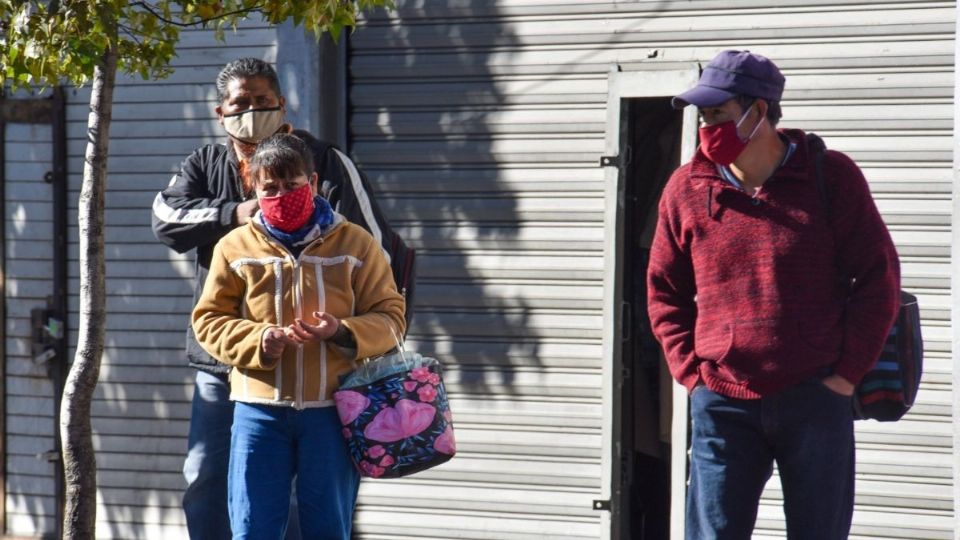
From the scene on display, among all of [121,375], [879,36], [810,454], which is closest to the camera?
[810,454]

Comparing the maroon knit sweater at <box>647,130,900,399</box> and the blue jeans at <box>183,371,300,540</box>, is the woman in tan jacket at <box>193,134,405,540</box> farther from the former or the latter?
the maroon knit sweater at <box>647,130,900,399</box>

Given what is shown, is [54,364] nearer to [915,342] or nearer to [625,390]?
[625,390]

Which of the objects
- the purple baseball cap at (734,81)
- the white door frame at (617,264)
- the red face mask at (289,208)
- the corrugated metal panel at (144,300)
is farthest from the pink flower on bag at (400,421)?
the corrugated metal panel at (144,300)

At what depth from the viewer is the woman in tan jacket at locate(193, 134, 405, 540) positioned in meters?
4.93

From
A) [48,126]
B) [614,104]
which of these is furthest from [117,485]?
[614,104]

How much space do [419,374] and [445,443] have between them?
0.23 m

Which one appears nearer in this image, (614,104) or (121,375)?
(614,104)

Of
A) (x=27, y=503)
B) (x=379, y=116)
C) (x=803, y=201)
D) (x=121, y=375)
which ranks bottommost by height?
(x=27, y=503)

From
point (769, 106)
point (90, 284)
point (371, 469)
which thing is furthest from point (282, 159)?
point (769, 106)

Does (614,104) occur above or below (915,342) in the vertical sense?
above

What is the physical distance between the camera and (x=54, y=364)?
805cm

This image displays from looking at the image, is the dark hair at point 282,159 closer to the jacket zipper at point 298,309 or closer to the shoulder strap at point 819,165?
the jacket zipper at point 298,309

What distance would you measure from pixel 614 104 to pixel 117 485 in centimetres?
311

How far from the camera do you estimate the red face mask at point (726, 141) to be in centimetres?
474
